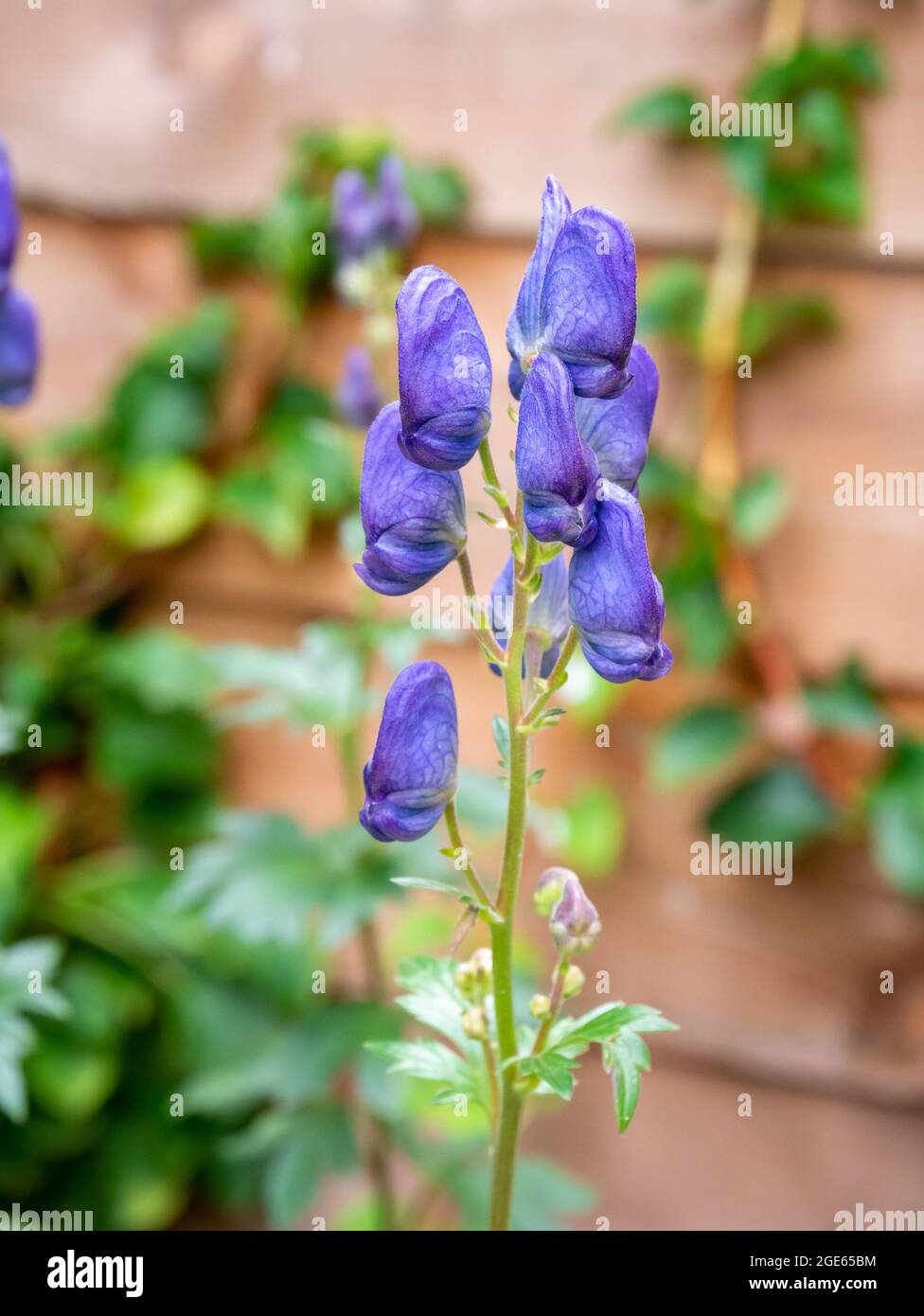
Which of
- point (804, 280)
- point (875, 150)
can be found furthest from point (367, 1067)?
point (875, 150)

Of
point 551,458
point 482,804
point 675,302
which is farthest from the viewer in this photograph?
point 675,302

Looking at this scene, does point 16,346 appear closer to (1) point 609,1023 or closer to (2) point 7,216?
(2) point 7,216

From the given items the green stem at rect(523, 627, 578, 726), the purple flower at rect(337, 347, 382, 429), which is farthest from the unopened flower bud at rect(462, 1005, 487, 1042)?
the purple flower at rect(337, 347, 382, 429)

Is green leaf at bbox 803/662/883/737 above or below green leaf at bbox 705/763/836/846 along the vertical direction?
above

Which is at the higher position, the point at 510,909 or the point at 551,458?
the point at 551,458

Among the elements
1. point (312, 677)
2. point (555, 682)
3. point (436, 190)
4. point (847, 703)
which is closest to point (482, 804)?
point (312, 677)

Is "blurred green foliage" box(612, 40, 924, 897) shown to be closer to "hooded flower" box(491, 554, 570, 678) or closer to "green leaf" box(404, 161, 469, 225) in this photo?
"green leaf" box(404, 161, 469, 225)
